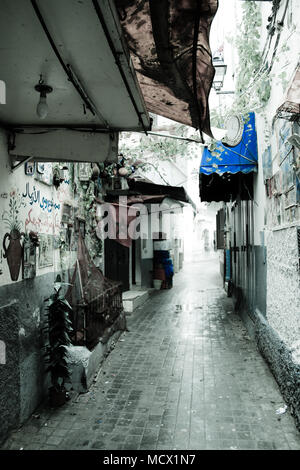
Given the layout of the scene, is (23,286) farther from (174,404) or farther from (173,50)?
(173,50)

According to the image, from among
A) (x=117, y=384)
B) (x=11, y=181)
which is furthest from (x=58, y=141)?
(x=117, y=384)

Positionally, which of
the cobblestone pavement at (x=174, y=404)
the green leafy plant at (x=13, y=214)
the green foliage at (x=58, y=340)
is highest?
the green leafy plant at (x=13, y=214)

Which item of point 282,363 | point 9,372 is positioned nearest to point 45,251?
point 9,372

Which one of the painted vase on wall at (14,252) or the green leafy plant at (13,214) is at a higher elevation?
the green leafy plant at (13,214)

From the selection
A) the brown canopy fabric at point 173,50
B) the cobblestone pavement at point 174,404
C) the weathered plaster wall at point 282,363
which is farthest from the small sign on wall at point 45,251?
the weathered plaster wall at point 282,363

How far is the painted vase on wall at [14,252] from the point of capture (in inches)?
162

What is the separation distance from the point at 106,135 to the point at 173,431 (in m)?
3.74

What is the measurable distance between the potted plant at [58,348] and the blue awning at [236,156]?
164 inches

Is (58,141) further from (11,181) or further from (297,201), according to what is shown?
(297,201)

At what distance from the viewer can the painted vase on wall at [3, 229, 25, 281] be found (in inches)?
162

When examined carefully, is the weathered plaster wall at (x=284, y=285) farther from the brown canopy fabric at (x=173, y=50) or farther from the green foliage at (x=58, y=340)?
the green foliage at (x=58, y=340)

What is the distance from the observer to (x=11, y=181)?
425cm

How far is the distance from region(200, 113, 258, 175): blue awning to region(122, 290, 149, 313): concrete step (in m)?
5.27
